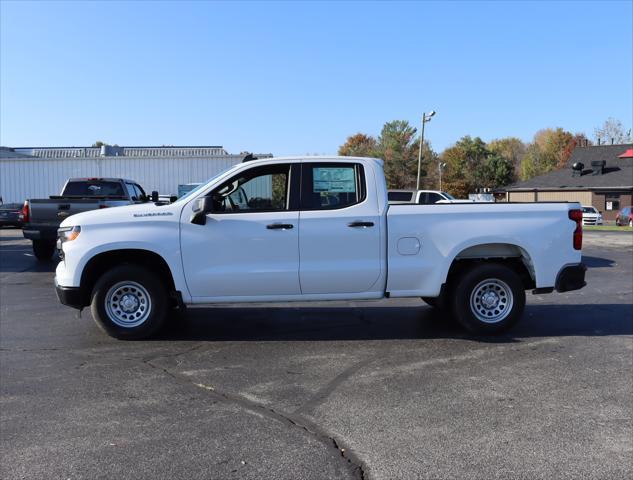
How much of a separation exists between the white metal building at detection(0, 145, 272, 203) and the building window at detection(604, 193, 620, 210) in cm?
3295

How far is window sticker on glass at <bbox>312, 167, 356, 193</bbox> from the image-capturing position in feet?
21.5

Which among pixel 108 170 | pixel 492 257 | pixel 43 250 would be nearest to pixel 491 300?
pixel 492 257

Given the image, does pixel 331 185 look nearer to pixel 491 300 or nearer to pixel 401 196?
pixel 491 300

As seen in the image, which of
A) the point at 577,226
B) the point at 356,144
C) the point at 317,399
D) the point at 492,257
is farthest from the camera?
the point at 356,144

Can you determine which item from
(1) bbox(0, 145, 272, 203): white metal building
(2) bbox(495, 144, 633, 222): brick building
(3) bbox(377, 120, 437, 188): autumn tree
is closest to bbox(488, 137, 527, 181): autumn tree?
(3) bbox(377, 120, 437, 188): autumn tree

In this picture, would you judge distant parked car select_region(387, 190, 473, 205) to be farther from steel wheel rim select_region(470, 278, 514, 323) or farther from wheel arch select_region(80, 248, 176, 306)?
wheel arch select_region(80, 248, 176, 306)

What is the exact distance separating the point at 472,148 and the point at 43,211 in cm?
8015

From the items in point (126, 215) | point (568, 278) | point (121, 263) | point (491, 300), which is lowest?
point (491, 300)

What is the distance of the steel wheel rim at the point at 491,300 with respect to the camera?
6.71 meters

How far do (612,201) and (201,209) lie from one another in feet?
160

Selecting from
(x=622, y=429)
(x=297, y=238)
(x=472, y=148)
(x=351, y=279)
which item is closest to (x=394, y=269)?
(x=351, y=279)

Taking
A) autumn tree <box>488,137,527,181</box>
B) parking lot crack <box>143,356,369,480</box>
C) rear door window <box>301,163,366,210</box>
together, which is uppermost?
autumn tree <box>488,137,527,181</box>

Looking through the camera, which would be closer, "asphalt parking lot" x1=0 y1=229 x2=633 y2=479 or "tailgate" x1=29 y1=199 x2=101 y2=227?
"asphalt parking lot" x1=0 y1=229 x2=633 y2=479

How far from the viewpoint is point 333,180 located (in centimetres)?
659
